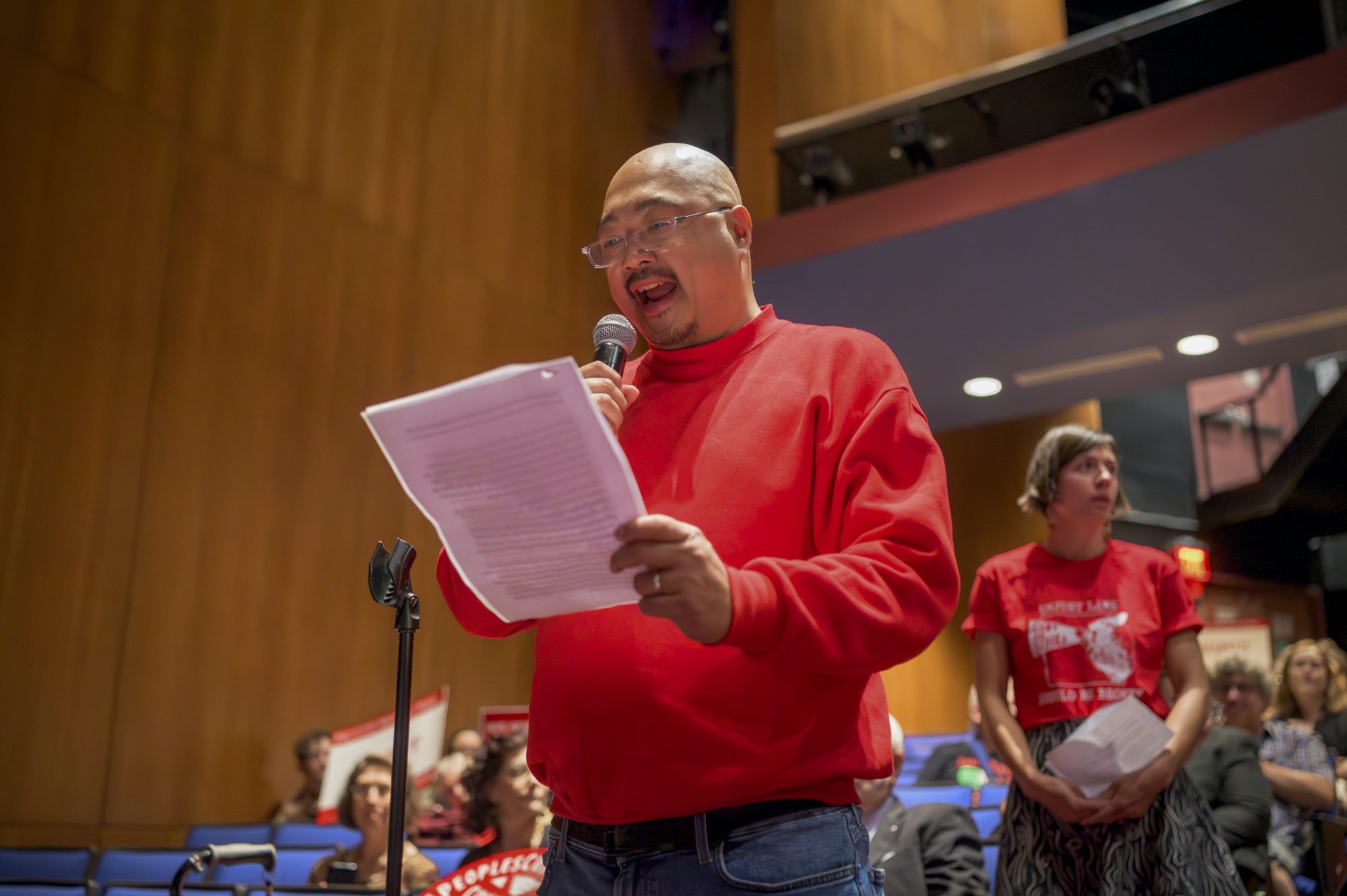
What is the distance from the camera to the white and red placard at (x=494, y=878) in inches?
84.2

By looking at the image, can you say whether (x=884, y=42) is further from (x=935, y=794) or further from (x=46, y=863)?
(x=46, y=863)

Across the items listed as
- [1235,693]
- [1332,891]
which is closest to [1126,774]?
[1332,891]

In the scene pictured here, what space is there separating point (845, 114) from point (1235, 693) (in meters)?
3.84

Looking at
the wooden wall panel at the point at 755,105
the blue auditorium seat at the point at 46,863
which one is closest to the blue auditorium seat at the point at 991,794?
the blue auditorium seat at the point at 46,863

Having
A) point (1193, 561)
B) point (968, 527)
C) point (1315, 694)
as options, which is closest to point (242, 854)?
point (1315, 694)

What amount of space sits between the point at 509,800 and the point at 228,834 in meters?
1.63

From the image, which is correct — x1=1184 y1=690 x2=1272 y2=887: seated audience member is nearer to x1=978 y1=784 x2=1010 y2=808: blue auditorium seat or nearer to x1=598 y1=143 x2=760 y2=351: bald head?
x1=978 y1=784 x2=1010 y2=808: blue auditorium seat

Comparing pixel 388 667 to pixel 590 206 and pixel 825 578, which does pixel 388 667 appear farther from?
pixel 825 578

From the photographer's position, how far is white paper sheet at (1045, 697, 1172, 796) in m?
2.31

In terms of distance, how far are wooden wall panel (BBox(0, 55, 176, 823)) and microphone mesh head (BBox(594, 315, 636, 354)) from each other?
4.27 meters

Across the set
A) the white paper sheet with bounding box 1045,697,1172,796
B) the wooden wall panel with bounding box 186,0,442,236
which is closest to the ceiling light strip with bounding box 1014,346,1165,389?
the wooden wall panel with bounding box 186,0,442,236

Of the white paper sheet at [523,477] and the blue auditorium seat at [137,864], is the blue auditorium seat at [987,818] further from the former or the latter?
the white paper sheet at [523,477]

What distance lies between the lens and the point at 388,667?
21.5ft

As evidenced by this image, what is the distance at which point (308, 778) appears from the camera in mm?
5883
